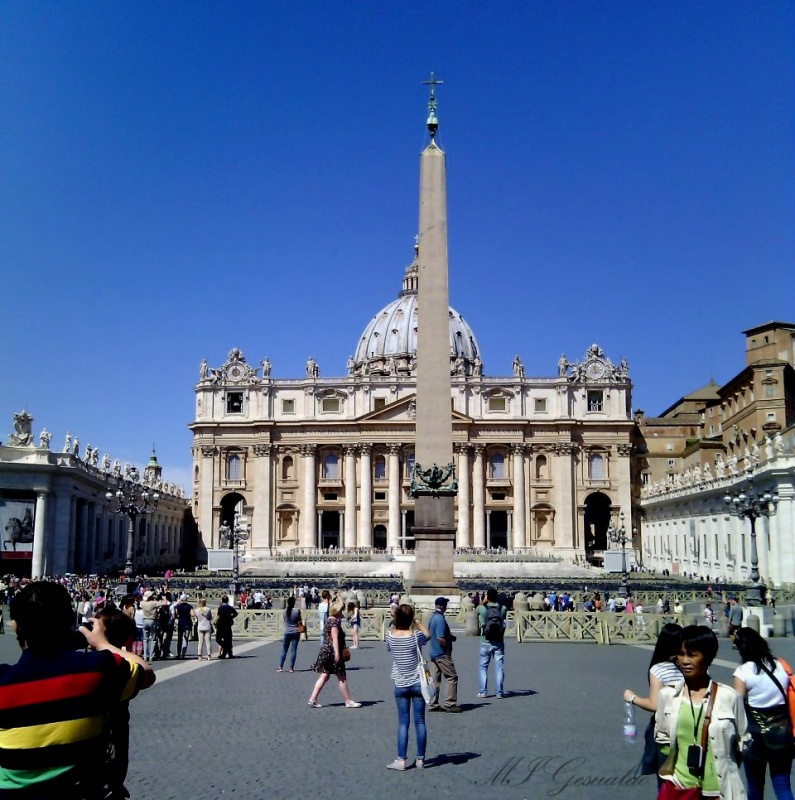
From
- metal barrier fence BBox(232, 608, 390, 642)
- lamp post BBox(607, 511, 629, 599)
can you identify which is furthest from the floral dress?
lamp post BBox(607, 511, 629, 599)

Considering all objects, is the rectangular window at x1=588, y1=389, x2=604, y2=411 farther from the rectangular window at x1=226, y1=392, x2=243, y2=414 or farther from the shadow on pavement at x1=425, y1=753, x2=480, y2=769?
the shadow on pavement at x1=425, y1=753, x2=480, y2=769

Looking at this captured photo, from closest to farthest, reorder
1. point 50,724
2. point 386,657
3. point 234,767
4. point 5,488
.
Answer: point 50,724, point 234,767, point 386,657, point 5,488

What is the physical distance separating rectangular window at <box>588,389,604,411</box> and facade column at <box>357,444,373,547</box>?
19573 millimetres

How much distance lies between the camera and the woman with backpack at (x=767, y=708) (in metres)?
5.72

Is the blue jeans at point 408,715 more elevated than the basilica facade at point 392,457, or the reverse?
the basilica facade at point 392,457

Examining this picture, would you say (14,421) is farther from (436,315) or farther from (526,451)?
(526,451)

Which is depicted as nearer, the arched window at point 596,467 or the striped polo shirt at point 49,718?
the striped polo shirt at point 49,718

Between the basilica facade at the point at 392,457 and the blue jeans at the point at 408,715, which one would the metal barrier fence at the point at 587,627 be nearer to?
the blue jeans at the point at 408,715

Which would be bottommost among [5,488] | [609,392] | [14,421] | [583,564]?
[583,564]

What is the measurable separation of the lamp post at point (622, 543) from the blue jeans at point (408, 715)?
25259 millimetres

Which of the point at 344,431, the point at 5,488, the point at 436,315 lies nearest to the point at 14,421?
the point at 5,488

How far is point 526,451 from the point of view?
79.4 metres

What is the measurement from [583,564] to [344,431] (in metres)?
23.2

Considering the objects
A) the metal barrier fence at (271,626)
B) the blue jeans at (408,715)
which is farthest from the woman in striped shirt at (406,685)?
the metal barrier fence at (271,626)
